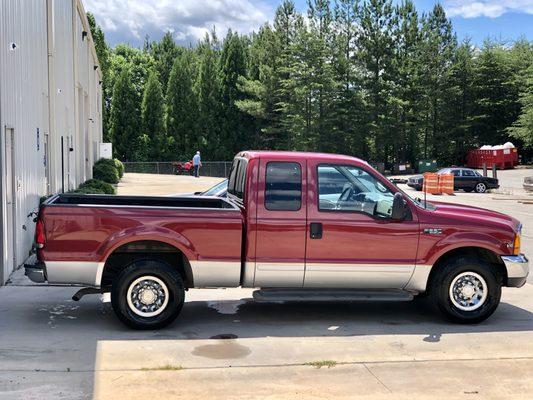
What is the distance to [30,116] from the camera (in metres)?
11.3

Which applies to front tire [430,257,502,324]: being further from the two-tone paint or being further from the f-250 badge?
the f-250 badge

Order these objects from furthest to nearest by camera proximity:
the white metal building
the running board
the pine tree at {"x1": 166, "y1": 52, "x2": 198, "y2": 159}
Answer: the pine tree at {"x1": 166, "y1": 52, "x2": 198, "y2": 159} < the white metal building < the running board

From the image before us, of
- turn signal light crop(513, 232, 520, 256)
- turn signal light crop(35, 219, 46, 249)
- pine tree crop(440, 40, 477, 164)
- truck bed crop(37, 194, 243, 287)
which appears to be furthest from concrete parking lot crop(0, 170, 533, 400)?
pine tree crop(440, 40, 477, 164)

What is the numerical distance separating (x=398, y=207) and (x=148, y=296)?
2.93 m

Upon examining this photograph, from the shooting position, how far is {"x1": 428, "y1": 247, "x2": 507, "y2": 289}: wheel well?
7199 millimetres

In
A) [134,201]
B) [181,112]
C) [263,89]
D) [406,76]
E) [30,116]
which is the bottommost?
[134,201]

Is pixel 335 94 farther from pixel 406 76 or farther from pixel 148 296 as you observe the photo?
pixel 148 296

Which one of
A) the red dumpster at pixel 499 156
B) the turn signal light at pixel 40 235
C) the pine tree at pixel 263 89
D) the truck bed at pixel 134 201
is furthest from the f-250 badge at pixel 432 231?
the pine tree at pixel 263 89

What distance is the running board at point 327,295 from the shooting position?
685 cm

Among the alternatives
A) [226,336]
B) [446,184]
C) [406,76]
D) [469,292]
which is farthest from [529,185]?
[226,336]

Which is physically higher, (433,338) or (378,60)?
(378,60)

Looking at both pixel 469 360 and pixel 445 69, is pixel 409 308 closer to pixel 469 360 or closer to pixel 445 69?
pixel 469 360

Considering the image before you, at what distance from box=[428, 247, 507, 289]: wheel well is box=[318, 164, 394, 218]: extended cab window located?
2.97 feet

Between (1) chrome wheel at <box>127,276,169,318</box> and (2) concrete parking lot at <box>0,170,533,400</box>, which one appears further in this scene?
(1) chrome wheel at <box>127,276,169,318</box>
